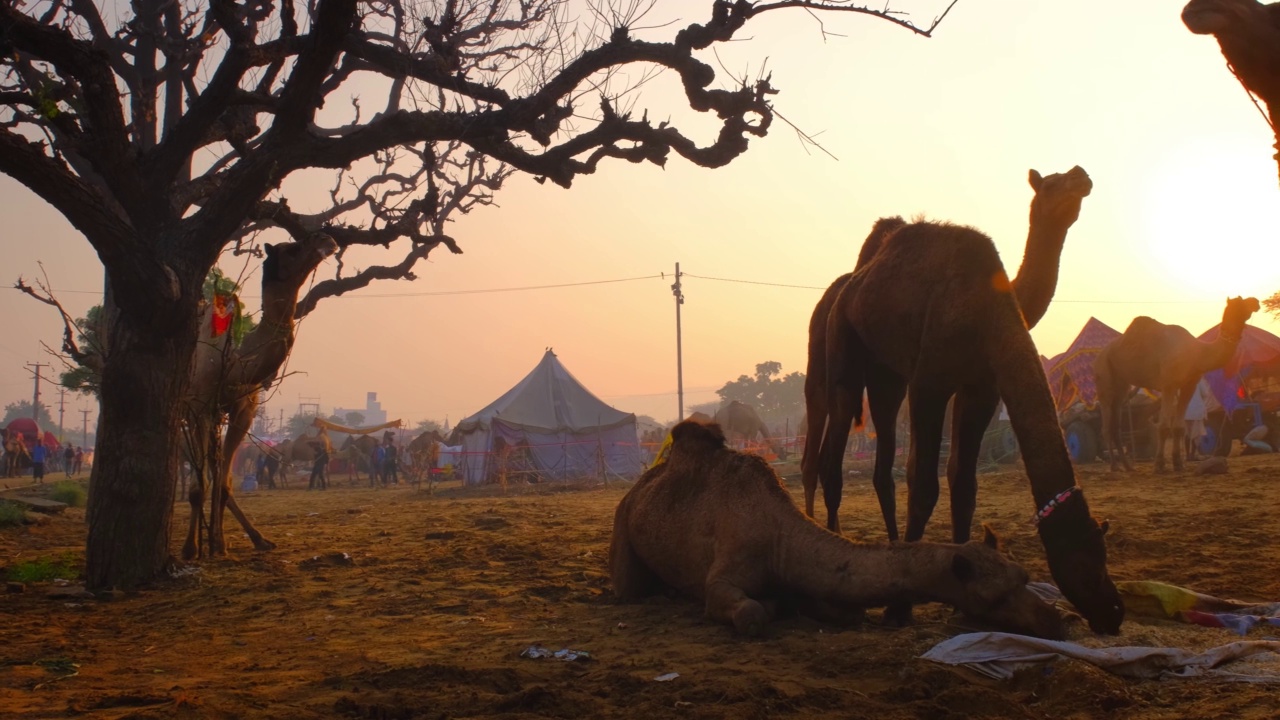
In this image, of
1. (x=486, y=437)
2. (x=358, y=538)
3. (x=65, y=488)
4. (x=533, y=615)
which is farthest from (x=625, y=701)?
(x=486, y=437)

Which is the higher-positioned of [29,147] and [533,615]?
[29,147]

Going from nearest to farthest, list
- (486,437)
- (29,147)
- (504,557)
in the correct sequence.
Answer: (29,147)
(504,557)
(486,437)

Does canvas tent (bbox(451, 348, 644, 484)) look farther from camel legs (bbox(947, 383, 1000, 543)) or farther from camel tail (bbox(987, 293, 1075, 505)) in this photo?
camel tail (bbox(987, 293, 1075, 505))

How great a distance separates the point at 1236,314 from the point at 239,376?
54.9 feet

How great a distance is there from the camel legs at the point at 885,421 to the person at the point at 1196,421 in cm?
1687

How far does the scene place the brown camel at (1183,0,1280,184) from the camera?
3076 mm

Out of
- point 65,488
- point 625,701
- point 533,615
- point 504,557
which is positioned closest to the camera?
point 625,701

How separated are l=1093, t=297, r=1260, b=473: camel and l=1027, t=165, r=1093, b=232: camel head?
480 inches

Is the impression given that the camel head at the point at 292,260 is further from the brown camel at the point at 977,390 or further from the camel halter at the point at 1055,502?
the camel halter at the point at 1055,502

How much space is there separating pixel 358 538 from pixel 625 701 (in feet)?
28.2

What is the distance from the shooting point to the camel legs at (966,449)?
6.15m

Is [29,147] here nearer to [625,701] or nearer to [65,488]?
[625,701]

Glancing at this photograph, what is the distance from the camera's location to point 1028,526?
31.0 ft

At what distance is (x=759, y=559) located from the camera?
209 inches
